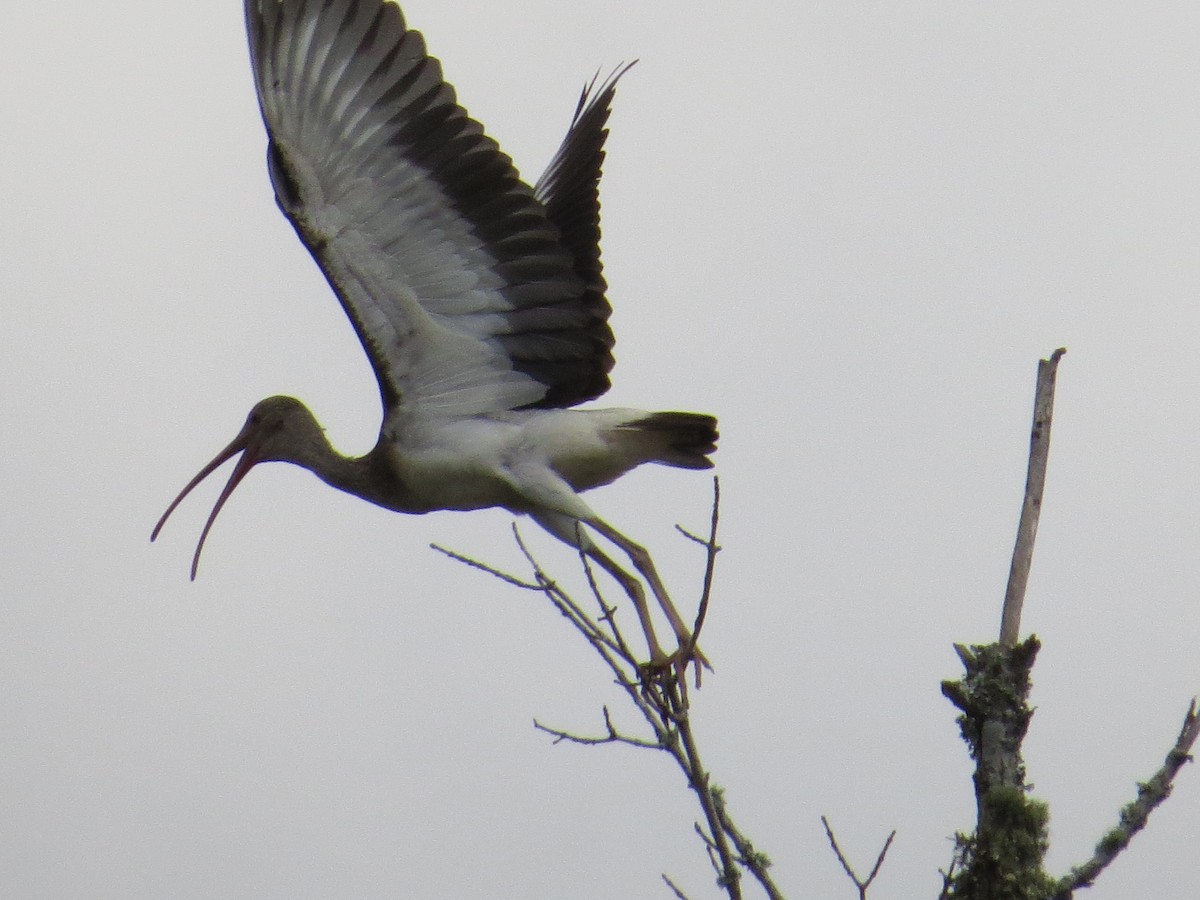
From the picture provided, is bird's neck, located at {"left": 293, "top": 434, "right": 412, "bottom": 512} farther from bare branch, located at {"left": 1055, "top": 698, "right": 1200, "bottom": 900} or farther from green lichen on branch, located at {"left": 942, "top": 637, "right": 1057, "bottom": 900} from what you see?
bare branch, located at {"left": 1055, "top": 698, "right": 1200, "bottom": 900}

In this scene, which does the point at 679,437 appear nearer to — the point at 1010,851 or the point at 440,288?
the point at 440,288

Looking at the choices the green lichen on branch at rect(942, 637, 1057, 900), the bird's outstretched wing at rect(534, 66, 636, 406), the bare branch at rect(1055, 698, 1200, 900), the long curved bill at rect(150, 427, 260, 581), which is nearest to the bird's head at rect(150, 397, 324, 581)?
the long curved bill at rect(150, 427, 260, 581)

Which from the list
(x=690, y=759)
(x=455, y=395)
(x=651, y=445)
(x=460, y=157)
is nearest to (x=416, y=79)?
(x=460, y=157)

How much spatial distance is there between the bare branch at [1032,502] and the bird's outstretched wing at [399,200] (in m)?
2.72

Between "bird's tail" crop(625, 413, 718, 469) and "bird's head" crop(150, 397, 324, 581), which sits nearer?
"bird's tail" crop(625, 413, 718, 469)

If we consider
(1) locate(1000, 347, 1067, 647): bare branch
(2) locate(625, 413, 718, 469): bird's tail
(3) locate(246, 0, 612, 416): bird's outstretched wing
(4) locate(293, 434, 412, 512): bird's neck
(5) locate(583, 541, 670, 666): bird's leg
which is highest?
(3) locate(246, 0, 612, 416): bird's outstretched wing

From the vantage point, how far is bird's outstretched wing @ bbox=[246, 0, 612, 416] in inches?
288

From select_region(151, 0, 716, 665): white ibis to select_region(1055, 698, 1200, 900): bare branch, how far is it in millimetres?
2302

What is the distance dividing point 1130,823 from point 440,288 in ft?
13.0

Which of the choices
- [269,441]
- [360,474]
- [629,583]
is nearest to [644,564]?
[629,583]

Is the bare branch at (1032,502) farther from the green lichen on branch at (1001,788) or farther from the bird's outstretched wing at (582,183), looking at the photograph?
the bird's outstretched wing at (582,183)

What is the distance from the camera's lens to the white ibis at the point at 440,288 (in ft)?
24.1

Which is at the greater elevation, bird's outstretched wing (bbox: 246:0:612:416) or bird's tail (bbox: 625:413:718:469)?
bird's outstretched wing (bbox: 246:0:612:416)

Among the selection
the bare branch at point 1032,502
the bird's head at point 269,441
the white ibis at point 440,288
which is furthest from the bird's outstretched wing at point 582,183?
the bare branch at point 1032,502
